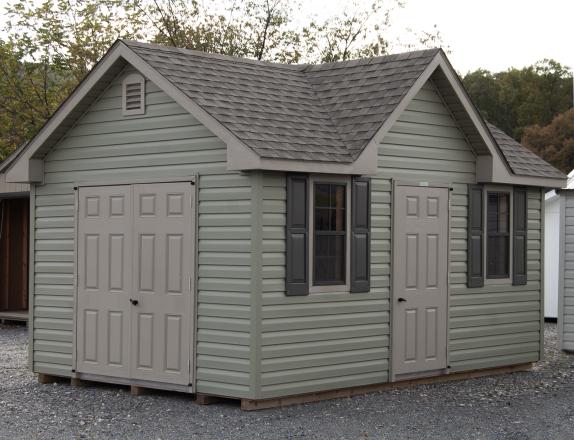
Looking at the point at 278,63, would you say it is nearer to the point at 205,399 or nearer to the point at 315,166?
the point at 315,166

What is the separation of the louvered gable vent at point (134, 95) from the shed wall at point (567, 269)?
24.5 ft

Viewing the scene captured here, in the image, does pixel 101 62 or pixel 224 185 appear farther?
pixel 101 62

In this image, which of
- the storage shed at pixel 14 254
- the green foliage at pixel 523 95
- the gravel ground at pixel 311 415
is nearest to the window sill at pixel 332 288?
the gravel ground at pixel 311 415

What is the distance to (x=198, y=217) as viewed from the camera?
11875 millimetres

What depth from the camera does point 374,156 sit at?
12.3m

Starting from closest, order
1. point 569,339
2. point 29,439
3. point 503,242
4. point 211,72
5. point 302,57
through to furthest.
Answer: point 29,439, point 211,72, point 503,242, point 569,339, point 302,57

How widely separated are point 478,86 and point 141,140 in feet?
155

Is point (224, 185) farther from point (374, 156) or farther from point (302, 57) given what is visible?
point (302, 57)

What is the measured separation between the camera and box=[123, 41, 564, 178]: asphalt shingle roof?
38.7 feet

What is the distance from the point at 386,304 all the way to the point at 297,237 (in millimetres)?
1678

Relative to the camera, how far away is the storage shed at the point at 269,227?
Answer: 11.6 m

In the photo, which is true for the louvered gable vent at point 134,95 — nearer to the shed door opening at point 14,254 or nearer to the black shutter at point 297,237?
the black shutter at point 297,237

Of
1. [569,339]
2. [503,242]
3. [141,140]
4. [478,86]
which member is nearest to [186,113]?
[141,140]

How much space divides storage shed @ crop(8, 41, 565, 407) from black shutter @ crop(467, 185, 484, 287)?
0.09 ft
